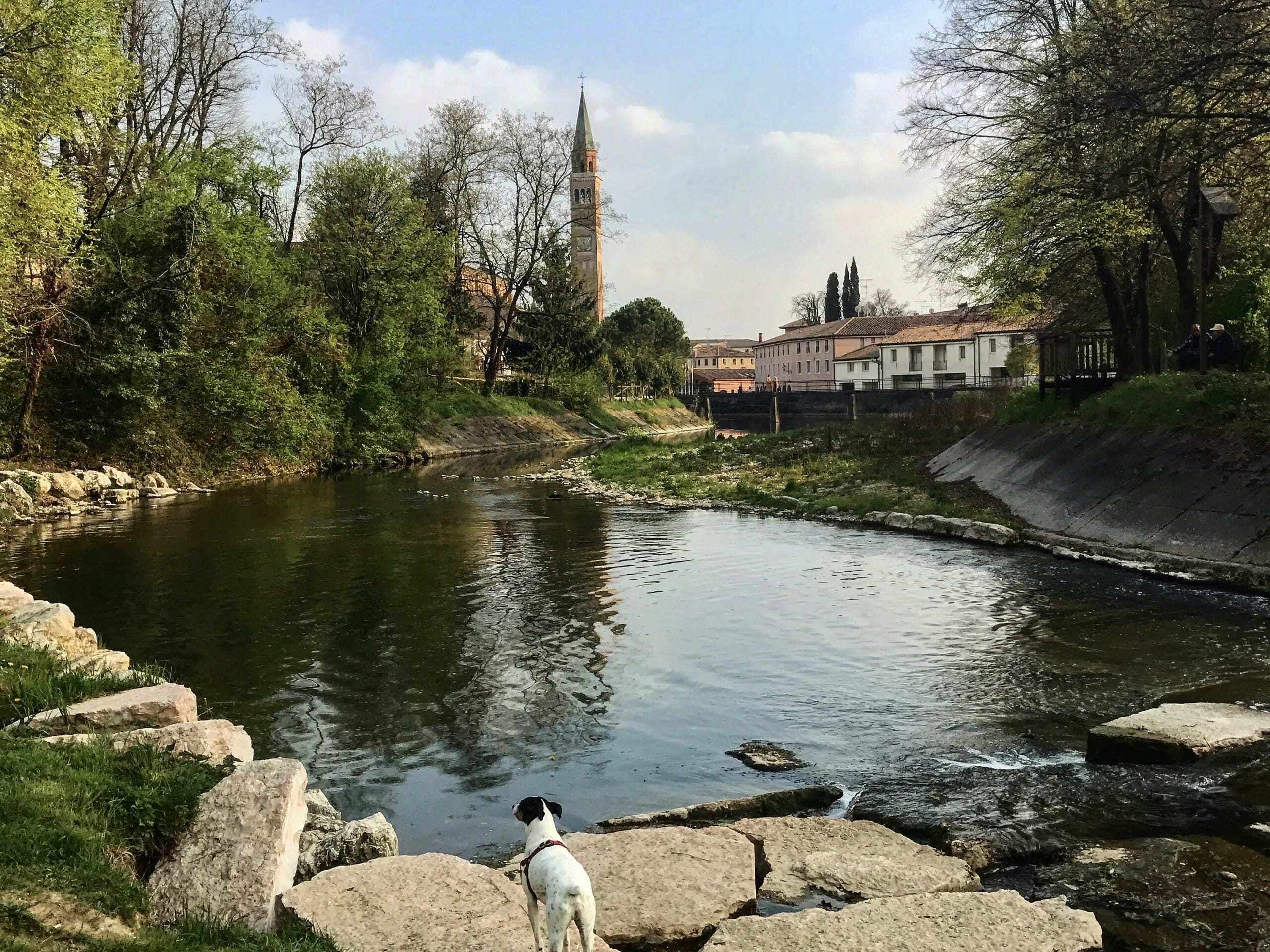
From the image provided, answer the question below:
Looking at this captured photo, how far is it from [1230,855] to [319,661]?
943 centimetres

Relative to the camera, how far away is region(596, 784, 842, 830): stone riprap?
743 centimetres

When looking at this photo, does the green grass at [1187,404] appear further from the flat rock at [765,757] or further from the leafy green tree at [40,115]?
the leafy green tree at [40,115]

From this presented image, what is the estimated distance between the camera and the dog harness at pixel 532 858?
5.15 metres

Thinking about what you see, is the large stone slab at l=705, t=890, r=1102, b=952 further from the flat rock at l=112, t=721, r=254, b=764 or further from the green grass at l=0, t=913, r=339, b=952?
the flat rock at l=112, t=721, r=254, b=764

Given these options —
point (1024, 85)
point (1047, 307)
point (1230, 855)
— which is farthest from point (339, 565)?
point (1047, 307)

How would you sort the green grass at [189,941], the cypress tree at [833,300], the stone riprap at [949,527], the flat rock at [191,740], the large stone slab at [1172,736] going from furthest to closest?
the cypress tree at [833,300]
the stone riprap at [949,527]
the large stone slab at [1172,736]
the flat rock at [191,740]
the green grass at [189,941]

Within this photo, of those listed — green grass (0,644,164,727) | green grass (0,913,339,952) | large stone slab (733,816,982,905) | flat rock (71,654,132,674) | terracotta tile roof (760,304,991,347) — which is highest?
terracotta tile roof (760,304,991,347)

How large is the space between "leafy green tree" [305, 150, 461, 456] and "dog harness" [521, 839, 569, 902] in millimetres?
42587

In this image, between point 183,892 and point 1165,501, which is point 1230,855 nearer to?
point 183,892

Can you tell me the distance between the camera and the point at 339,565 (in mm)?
19031

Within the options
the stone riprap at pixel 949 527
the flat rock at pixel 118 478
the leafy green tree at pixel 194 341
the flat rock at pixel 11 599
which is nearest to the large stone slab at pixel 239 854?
the flat rock at pixel 11 599

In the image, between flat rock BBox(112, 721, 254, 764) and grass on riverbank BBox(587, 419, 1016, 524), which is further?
grass on riverbank BBox(587, 419, 1016, 524)

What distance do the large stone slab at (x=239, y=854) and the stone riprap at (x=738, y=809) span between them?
237 cm

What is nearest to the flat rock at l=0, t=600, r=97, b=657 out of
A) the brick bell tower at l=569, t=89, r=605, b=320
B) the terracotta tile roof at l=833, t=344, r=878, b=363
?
the brick bell tower at l=569, t=89, r=605, b=320
